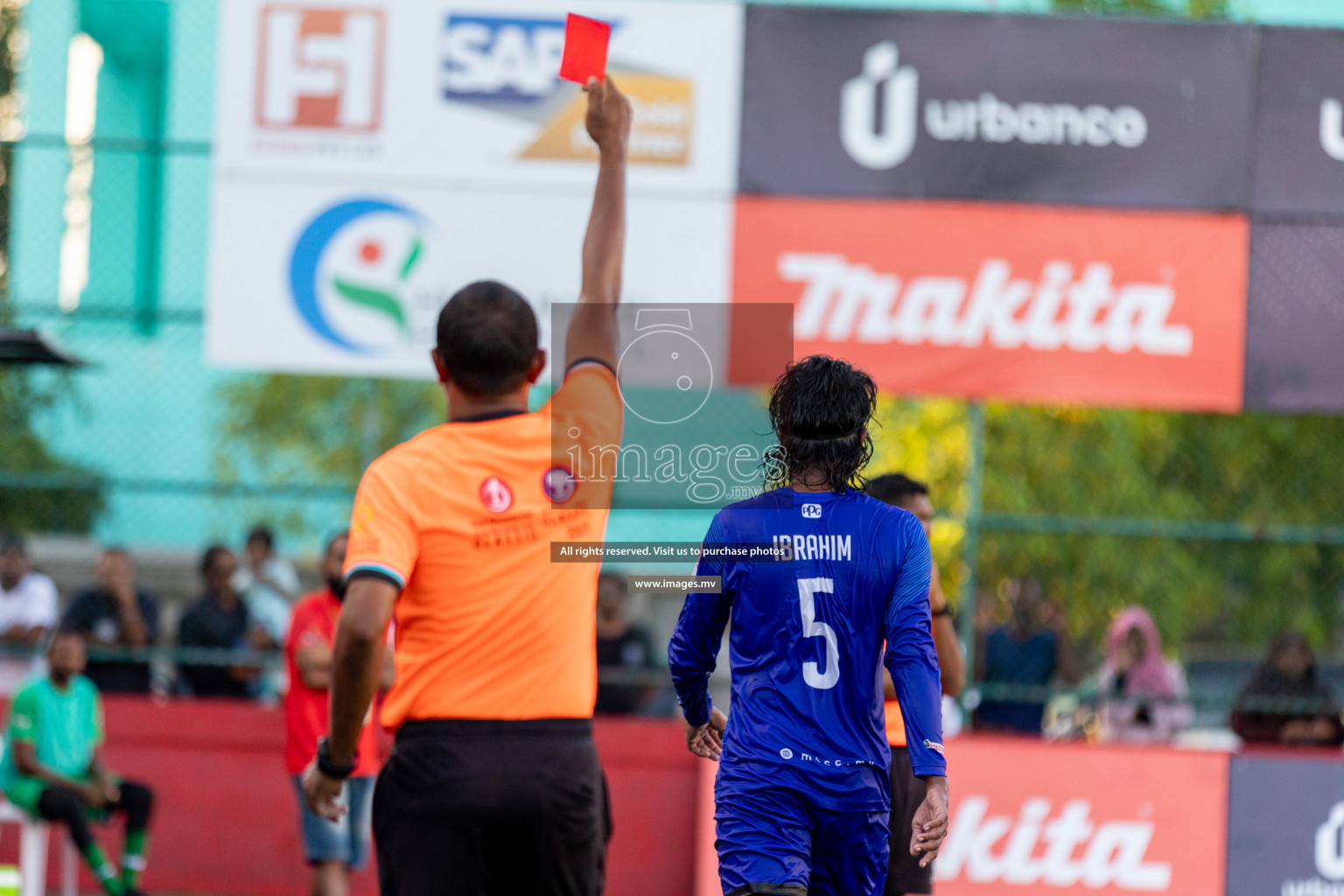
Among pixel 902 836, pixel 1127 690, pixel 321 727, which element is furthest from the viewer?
pixel 1127 690

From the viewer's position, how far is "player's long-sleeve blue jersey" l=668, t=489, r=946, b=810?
369 cm

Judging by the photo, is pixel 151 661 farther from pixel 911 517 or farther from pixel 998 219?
pixel 911 517

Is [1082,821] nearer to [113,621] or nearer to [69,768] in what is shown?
[69,768]

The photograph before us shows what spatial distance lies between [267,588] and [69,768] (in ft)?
7.11

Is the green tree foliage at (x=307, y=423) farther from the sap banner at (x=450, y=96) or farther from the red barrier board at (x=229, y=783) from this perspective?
the sap banner at (x=450, y=96)

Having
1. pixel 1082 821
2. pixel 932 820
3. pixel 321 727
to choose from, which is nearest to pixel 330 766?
pixel 932 820

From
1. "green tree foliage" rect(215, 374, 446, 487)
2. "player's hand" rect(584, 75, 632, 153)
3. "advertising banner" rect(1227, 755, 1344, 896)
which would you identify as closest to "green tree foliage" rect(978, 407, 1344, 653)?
"green tree foliage" rect(215, 374, 446, 487)

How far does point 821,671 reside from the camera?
372 cm

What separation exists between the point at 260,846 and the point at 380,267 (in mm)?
3620

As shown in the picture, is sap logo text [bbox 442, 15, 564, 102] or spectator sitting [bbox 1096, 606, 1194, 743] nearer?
sap logo text [bbox 442, 15, 564, 102]

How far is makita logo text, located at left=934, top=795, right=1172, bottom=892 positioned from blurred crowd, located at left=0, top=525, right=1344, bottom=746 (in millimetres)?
777

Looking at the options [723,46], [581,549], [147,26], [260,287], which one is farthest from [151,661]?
[581,549]

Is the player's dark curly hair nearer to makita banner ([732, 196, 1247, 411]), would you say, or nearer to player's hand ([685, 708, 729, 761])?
player's hand ([685, 708, 729, 761])

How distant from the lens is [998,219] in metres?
8.63
